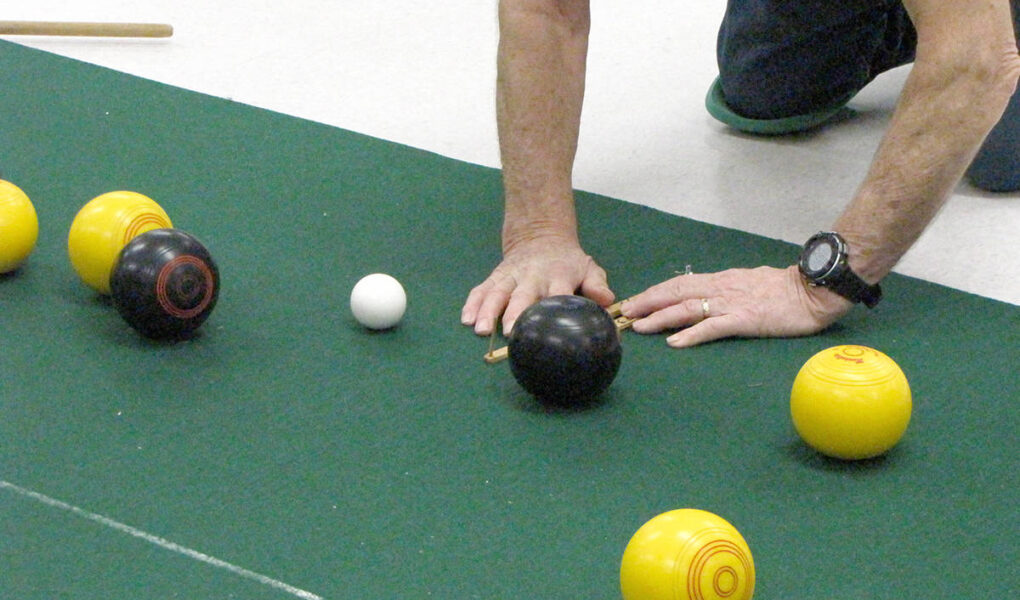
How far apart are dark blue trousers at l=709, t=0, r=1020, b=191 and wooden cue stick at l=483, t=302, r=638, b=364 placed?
A: 1254mm

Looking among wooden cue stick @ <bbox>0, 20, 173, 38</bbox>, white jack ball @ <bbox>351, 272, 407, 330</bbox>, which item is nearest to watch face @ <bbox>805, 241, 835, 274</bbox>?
white jack ball @ <bbox>351, 272, 407, 330</bbox>

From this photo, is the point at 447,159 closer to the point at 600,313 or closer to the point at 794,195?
the point at 794,195

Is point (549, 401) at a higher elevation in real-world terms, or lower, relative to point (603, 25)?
higher

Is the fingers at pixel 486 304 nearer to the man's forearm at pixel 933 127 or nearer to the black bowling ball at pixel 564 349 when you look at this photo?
the black bowling ball at pixel 564 349

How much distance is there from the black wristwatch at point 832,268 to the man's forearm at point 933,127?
3 centimetres

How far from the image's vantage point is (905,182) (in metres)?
2.40

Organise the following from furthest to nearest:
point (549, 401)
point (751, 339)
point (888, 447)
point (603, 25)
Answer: point (603, 25) < point (751, 339) < point (549, 401) < point (888, 447)

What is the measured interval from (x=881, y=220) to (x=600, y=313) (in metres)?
0.60

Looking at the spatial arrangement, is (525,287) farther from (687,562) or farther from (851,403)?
(687,562)

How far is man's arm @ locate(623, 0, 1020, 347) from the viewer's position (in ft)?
7.59

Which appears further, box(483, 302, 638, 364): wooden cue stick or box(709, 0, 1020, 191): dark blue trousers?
box(709, 0, 1020, 191): dark blue trousers

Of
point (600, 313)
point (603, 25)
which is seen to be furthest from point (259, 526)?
point (603, 25)

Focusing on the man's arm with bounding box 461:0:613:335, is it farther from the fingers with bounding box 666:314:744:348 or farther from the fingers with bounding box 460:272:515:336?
the fingers with bounding box 666:314:744:348

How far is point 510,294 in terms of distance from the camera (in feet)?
8.69
